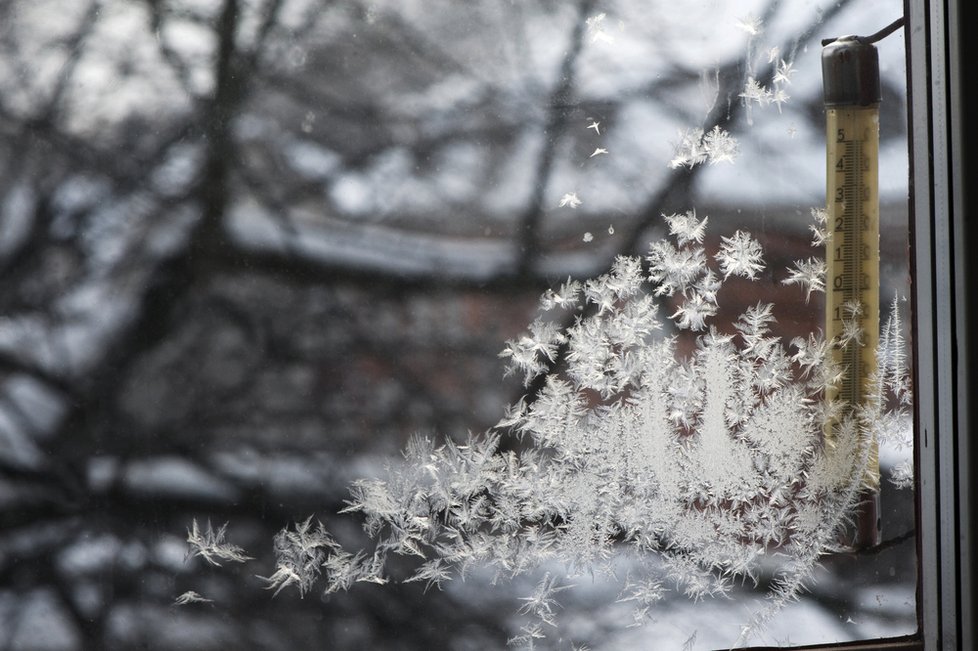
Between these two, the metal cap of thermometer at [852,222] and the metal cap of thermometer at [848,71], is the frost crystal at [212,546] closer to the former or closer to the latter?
the metal cap of thermometer at [852,222]

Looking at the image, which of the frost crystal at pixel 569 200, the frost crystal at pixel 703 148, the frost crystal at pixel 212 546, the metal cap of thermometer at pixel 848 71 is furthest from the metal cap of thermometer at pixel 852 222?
the frost crystal at pixel 212 546

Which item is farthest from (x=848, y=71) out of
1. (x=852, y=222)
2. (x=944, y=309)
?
(x=944, y=309)

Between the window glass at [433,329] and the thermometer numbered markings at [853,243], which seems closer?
the window glass at [433,329]

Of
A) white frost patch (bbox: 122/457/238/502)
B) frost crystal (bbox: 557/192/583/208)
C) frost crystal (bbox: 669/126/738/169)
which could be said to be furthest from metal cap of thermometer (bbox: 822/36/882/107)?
white frost patch (bbox: 122/457/238/502)

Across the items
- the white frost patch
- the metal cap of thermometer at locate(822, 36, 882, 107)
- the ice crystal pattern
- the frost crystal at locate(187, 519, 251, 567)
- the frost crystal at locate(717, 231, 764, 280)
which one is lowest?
the frost crystal at locate(187, 519, 251, 567)

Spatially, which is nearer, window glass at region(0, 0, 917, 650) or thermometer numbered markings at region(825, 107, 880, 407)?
window glass at region(0, 0, 917, 650)

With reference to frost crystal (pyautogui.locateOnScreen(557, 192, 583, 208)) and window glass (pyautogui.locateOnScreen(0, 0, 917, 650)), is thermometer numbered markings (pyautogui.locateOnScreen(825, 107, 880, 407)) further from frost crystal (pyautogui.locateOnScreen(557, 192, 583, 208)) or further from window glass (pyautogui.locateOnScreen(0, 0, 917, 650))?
frost crystal (pyautogui.locateOnScreen(557, 192, 583, 208))

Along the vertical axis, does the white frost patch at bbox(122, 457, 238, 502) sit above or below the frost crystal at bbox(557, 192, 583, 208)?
below

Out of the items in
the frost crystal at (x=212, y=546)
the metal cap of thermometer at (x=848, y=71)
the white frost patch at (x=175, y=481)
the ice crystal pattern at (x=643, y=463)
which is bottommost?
the frost crystal at (x=212, y=546)

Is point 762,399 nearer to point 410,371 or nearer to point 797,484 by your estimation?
point 797,484
